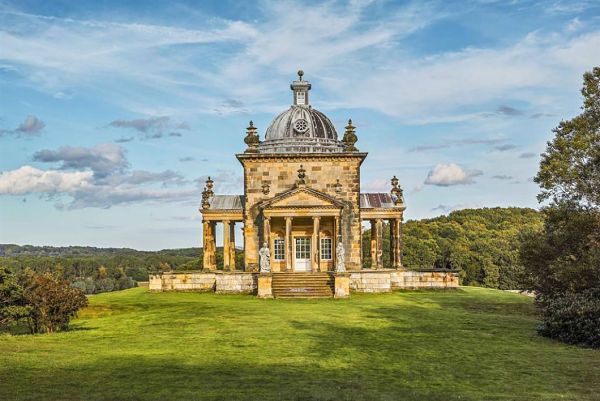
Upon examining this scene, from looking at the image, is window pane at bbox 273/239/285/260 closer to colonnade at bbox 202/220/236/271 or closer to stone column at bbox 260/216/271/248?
stone column at bbox 260/216/271/248

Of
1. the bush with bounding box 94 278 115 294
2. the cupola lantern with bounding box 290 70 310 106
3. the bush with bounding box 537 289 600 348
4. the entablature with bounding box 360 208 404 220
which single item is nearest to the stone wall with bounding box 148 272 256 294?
the entablature with bounding box 360 208 404 220

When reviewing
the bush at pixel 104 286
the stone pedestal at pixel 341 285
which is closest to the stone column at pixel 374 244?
the stone pedestal at pixel 341 285

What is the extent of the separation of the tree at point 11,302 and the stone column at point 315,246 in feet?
60.0

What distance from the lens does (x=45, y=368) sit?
39.9 ft

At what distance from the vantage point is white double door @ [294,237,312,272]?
3697cm

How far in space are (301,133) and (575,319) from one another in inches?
980

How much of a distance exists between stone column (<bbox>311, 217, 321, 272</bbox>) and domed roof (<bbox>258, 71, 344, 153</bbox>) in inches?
223

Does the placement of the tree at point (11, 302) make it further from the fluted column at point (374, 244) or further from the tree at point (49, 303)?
the fluted column at point (374, 244)

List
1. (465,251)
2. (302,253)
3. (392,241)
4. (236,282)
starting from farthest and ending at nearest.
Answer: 1. (465,251)
2. (392,241)
3. (302,253)
4. (236,282)

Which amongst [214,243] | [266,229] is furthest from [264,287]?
[214,243]

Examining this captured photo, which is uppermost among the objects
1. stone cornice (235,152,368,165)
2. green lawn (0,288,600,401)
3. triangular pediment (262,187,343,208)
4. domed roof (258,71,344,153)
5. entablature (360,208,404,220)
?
domed roof (258,71,344,153)

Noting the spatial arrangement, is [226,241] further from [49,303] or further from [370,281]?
[49,303]

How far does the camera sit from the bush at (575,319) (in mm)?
16234

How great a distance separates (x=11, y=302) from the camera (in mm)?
19000
